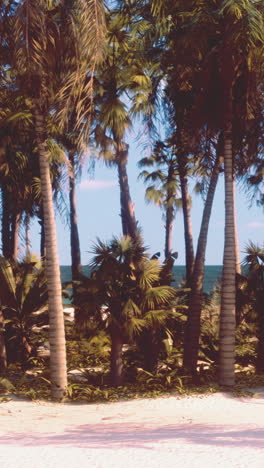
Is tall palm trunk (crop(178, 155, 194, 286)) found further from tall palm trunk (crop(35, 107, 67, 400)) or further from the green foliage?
tall palm trunk (crop(35, 107, 67, 400))

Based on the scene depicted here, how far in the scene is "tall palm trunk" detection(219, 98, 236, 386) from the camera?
13672 mm

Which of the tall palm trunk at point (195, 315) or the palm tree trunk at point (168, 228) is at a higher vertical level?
the palm tree trunk at point (168, 228)

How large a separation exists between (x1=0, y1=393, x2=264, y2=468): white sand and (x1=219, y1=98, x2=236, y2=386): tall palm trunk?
32.5 inches

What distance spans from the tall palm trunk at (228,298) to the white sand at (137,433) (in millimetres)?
825

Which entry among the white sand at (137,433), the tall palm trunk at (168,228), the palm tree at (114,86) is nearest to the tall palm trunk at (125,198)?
the palm tree at (114,86)

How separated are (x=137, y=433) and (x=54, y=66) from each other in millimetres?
7413

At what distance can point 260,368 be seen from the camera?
50.1 feet

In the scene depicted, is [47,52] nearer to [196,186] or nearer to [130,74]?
[130,74]

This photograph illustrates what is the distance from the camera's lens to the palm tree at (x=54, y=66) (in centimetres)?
1200

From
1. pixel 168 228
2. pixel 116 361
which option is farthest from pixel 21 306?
pixel 168 228

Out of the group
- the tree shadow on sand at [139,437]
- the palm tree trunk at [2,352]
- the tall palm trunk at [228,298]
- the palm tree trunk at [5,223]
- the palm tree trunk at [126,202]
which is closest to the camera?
the tree shadow on sand at [139,437]

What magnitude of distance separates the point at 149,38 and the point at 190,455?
10620 millimetres

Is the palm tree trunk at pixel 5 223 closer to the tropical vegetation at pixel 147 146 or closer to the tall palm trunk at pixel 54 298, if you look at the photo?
the tropical vegetation at pixel 147 146

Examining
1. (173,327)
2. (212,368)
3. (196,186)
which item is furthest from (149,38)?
(196,186)
